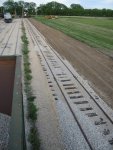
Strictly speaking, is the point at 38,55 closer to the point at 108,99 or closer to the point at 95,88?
the point at 95,88

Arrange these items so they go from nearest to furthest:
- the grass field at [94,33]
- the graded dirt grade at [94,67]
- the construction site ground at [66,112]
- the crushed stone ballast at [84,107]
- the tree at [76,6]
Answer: the construction site ground at [66,112] < the crushed stone ballast at [84,107] < the graded dirt grade at [94,67] < the grass field at [94,33] < the tree at [76,6]

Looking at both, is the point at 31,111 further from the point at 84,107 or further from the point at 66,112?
the point at 84,107

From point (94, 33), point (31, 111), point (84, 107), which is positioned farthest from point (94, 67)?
point (94, 33)

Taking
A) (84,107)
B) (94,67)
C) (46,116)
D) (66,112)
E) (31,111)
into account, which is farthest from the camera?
(94,67)

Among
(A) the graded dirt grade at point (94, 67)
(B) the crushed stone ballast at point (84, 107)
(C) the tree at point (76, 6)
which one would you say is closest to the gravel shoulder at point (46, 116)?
(B) the crushed stone ballast at point (84, 107)

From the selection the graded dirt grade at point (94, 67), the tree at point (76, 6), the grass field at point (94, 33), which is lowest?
the tree at point (76, 6)

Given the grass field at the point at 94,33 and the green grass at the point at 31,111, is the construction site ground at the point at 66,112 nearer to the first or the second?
the green grass at the point at 31,111

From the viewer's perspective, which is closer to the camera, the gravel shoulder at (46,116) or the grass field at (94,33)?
the gravel shoulder at (46,116)

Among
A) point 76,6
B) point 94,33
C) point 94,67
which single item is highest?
point 94,67

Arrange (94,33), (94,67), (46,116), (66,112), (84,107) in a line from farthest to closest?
1. (94,33)
2. (94,67)
3. (84,107)
4. (66,112)
5. (46,116)

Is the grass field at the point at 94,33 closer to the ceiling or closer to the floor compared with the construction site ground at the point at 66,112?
closer to the floor

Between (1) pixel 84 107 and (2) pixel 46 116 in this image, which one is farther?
(1) pixel 84 107

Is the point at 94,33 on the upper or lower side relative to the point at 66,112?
lower

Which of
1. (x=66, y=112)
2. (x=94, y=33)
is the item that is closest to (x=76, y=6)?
(x=94, y=33)
